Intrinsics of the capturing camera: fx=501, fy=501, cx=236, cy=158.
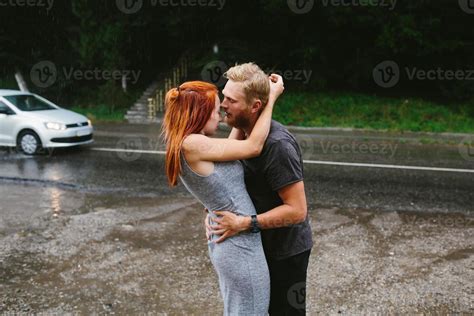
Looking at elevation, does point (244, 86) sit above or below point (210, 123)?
above

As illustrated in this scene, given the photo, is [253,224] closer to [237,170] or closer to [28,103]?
[237,170]

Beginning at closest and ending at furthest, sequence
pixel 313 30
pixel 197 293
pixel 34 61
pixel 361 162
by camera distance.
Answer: pixel 197 293 → pixel 361 162 → pixel 313 30 → pixel 34 61

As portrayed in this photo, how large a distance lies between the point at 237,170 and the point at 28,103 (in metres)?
11.6

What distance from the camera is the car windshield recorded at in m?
12.6

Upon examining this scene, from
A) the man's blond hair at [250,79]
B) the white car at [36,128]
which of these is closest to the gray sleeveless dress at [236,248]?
the man's blond hair at [250,79]

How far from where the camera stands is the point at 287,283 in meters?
2.89

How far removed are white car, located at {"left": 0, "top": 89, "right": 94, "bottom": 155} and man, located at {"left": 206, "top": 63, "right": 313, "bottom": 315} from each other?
994 cm

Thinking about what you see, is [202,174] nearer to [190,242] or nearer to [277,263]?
[277,263]

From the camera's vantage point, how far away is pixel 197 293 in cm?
488

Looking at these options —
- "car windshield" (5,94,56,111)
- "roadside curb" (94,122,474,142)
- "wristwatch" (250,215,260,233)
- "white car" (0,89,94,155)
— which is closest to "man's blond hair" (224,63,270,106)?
"wristwatch" (250,215,260,233)

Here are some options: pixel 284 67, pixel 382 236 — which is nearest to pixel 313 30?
pixel 284 67

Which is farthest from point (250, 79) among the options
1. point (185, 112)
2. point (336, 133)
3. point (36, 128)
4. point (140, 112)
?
point (140, 112)

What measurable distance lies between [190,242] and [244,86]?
3.90m

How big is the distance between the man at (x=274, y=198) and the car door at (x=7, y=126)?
425 inches
